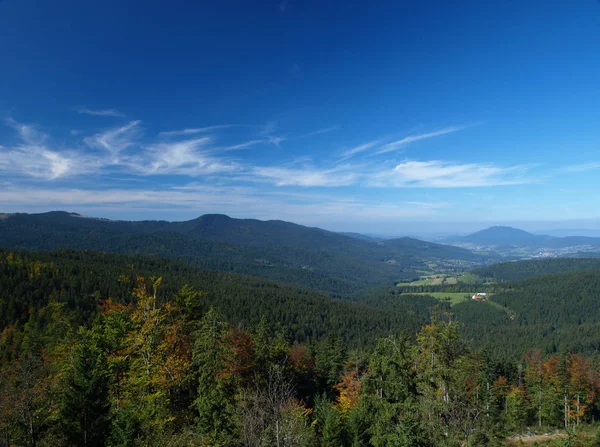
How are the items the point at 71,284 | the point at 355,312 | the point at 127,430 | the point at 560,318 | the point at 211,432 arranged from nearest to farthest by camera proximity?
the point at 127,430 → the point at 211,432 → the point at 71,284 → the point at 355,312 → the point at 560,318

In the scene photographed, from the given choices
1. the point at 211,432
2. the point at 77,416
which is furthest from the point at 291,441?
the point at 77,416

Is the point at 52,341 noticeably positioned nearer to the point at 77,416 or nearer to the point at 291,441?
the point at 77,416

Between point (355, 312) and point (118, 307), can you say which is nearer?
point (118, 307)

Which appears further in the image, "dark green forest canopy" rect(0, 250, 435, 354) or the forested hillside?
"dark green forest canopy" rect(0, 250, 435, 354)

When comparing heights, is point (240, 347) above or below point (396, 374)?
above

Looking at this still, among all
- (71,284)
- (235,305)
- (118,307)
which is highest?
(118,307)

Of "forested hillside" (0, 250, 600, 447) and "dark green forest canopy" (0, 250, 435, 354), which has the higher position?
"forested hillside" (0, 250, 600, 447)

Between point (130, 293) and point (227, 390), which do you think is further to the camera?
point (130, 293)

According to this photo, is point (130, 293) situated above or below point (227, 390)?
below

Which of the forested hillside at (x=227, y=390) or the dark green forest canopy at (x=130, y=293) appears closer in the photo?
the forested hillside at (x=227, y=390)

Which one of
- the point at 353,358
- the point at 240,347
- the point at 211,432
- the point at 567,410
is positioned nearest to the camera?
the point at 211,432

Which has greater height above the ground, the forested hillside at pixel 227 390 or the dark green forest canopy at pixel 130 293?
the forested hillside at pixel 227 390
